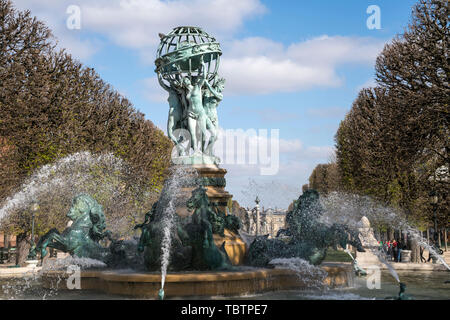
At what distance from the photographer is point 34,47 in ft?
86.8

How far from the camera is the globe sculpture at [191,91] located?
55.5 ft

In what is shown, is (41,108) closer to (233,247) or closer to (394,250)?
(233,247)

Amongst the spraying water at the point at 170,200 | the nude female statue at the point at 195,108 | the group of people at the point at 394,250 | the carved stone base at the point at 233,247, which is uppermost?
the nude female statue at the point at 195,108

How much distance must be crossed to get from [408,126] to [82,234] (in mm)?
17217

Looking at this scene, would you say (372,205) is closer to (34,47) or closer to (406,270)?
(406,270)

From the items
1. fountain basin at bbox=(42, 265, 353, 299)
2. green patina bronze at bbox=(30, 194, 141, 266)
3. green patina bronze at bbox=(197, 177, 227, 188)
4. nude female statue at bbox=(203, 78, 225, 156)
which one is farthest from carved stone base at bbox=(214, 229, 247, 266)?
nude female statue at bbox=(203, 78, 225, 156)

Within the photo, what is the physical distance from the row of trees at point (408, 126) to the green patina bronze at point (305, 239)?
11.5 m

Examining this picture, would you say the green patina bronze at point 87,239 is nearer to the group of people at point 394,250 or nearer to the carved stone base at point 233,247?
the carved stone base at point 233,247

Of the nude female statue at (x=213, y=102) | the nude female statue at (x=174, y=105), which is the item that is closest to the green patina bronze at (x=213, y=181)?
the nude female statue at (x=213, y=102)

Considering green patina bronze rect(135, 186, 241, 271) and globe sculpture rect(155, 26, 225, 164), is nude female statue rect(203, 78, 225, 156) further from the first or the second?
green patina bronze rect(135, 186, 241, 271)

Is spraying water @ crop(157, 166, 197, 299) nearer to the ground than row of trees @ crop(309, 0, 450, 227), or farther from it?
nearer to the ground

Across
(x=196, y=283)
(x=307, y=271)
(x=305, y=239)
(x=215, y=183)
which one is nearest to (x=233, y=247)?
(x=305, y=239)

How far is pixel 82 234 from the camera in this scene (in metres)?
14.9

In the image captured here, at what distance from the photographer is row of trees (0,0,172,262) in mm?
24359
